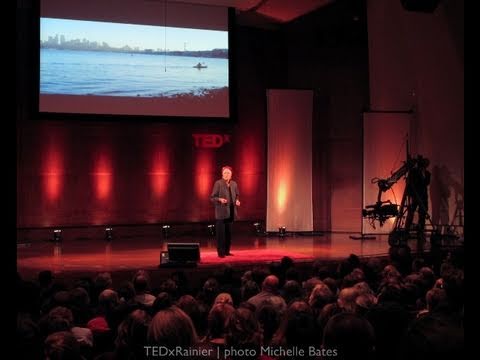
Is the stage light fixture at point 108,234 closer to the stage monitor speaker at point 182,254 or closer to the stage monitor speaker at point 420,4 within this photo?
the stage monitor speaker at point 182,254

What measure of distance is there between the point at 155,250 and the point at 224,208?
151cm

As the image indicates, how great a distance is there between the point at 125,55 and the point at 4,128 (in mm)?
10031

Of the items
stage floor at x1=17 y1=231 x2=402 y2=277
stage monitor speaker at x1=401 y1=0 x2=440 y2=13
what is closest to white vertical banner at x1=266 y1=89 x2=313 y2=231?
stage floor at x1=17 y1=231 x2=402 y2=277

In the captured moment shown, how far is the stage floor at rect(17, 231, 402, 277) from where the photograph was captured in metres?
7.46

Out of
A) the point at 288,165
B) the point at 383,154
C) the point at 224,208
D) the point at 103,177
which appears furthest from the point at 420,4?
the point at 103,177

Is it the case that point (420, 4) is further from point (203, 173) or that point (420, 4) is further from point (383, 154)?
point (203, 173)

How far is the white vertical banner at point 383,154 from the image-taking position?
1042 cm

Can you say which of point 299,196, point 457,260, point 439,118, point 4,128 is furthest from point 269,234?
point 4,128

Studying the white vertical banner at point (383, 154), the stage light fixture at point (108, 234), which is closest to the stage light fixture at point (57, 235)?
the stage light fixture at point (108, 234)

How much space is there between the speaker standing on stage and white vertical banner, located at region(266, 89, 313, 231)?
3.28 m

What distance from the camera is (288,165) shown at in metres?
11.6

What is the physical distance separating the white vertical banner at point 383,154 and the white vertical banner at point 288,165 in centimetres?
141

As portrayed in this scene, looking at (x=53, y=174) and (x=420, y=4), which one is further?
(x=53, y=174)

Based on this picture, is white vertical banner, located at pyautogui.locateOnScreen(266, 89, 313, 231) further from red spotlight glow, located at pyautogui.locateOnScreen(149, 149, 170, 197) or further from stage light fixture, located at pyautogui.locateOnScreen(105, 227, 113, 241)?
stage light fixture, located at pyautogui.locateOnScreen(105, 227, 113, 241)
